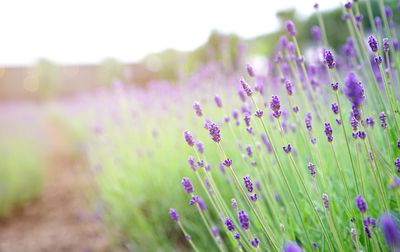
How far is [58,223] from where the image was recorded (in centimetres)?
392

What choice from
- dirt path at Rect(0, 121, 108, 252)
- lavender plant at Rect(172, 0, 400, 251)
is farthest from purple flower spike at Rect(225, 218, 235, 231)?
dirt path at Rect(0, 121, 108, 252)

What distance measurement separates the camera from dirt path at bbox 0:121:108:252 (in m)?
3.24

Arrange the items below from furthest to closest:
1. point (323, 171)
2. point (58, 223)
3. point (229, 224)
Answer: point (58, 223), point (323, 171), point (229, 224)

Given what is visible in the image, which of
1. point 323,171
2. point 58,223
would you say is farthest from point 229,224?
point 58,223

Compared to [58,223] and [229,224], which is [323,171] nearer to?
[229,224]

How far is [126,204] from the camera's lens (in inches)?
106

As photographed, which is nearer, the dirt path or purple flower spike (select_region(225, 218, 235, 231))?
purple flower spike (select_region(225, 218, 235, 231))

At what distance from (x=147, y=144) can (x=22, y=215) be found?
2.24 m

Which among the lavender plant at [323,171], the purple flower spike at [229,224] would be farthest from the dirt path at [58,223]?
the purple flower spike at [229,224]

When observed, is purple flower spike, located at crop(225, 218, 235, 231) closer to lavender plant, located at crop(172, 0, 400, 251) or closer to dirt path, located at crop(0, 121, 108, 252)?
lavender plant, located at crop(172, 0, 400, 251)

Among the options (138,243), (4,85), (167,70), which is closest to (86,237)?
(138,243)

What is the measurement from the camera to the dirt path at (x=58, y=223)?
3.24 metres

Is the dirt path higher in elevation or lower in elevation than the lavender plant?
lower

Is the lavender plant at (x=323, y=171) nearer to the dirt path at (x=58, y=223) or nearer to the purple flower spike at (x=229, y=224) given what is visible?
the purple flower spike at (x=229, y=224)
